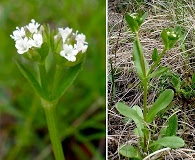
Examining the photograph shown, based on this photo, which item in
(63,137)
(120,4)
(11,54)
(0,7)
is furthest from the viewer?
(0,7)

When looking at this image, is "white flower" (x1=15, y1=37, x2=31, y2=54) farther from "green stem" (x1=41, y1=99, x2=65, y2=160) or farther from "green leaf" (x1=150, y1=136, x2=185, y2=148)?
"green leaf" (x1=150, y1=136, x2=185, y2=148)

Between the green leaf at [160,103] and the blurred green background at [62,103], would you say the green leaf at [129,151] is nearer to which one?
the green leaf at [160,103]

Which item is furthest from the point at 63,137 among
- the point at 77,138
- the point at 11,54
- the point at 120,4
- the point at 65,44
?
the point at 120,4

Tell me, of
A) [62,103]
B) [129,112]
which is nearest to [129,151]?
[129,112]

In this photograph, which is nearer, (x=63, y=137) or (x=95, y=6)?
(x=63, y=137)

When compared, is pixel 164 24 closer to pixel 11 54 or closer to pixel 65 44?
pixel 65 44

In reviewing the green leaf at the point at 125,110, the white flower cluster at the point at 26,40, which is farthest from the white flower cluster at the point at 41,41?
the green leaf at the point at 125,110

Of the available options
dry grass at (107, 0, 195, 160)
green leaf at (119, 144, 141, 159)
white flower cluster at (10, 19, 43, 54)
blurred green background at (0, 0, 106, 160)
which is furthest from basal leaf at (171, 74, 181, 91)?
blurred green background at (0, 0, 106, 160)

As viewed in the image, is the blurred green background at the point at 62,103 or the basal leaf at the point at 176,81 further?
the blurred green background at the point at 62,103
